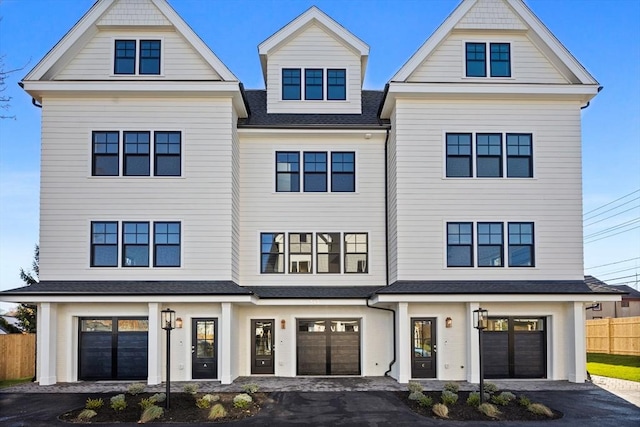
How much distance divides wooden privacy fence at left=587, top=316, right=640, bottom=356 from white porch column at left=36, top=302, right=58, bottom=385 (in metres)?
23.3

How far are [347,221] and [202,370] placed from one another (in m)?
6.42

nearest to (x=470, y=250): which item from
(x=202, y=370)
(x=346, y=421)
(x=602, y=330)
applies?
(x=346, y=421)

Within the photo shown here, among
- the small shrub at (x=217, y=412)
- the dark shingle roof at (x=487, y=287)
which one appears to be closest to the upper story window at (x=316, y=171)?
the dark shingle roof at (x=487, y=287)

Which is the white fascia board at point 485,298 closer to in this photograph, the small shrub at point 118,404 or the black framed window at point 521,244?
the black framed window at point 521,244

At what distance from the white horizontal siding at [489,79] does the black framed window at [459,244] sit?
448 cm

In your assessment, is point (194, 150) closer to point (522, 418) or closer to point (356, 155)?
point (356, 155)

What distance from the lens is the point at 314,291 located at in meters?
18.0

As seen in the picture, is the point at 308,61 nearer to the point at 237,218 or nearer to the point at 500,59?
the point at 237,218

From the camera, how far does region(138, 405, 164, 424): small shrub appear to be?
38.9 feet

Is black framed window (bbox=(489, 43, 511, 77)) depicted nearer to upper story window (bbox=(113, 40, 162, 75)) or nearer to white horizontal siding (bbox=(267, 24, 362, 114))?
white horizontal siding (bbox=(267, 24, 362, 114))

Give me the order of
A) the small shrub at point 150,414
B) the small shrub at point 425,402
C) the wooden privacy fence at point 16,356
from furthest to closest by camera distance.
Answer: the wooden privacy fence at point 16,356 → the small shrub at point 425,402 → the small shrub at point 150,414

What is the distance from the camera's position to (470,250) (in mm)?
17391

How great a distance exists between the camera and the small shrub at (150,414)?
467 inches

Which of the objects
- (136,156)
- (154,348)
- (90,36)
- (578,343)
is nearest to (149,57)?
(90,36)
